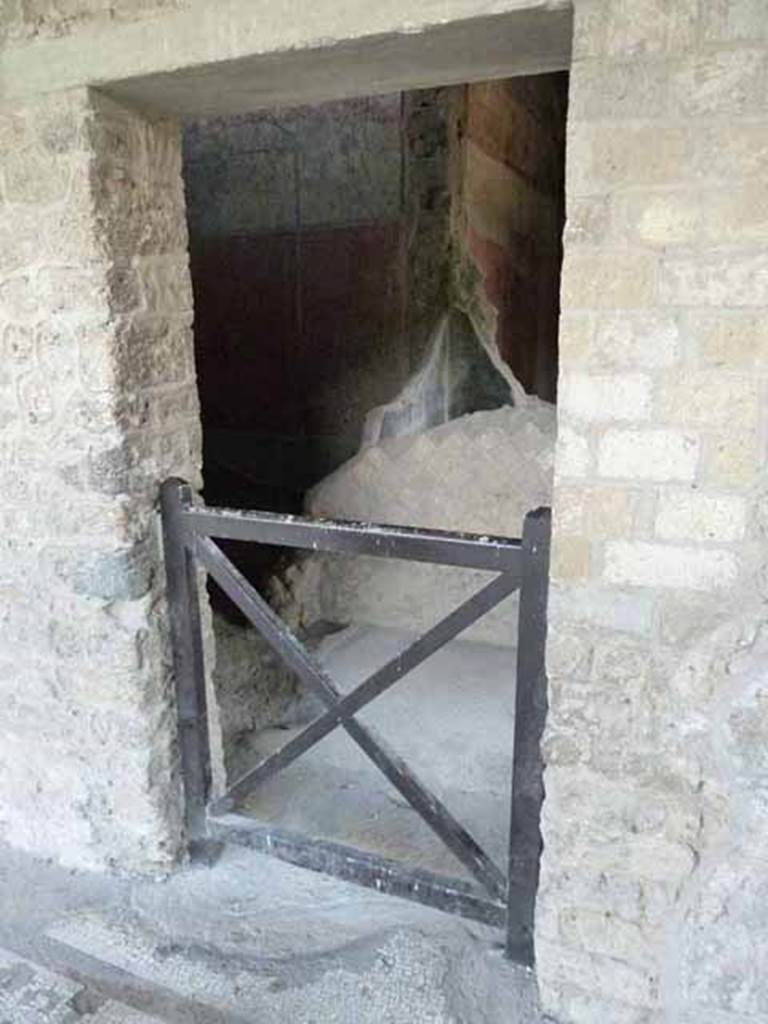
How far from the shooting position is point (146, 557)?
7.22 feet

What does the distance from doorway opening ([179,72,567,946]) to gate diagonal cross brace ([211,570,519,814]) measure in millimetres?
423

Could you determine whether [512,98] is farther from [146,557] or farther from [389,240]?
[146,557]

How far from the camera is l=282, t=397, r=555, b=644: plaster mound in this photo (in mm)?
3537

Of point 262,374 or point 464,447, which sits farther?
point 262,374

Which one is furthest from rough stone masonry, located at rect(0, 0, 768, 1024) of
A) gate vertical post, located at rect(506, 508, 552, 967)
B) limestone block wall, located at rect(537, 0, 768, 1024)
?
gate vertical post, located at rect(506, 508, 552, 967)

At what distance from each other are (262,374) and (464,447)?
2.32 m

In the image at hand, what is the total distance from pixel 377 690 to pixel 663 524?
819 millimetres

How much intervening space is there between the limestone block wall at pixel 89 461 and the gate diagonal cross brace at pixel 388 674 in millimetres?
247

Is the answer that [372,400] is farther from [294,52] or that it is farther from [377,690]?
[294,52]

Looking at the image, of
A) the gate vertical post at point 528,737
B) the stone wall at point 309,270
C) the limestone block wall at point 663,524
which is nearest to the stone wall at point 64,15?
the limestone block wall at point 663,524

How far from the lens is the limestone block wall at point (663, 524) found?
4.68ft

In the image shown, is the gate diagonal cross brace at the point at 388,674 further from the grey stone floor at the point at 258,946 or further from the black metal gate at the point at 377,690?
the grey stone floor at the point at 258,946

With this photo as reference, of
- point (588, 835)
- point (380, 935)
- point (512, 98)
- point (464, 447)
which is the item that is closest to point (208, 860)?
point (380, 935)

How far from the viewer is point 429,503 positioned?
3.63 meters
